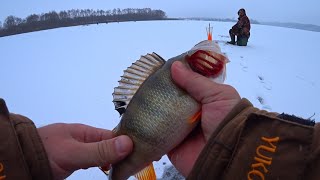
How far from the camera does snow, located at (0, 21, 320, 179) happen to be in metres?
5.64

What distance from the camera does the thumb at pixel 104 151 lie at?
5.51 feet

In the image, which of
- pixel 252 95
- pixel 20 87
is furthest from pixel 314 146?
pixel 20 87

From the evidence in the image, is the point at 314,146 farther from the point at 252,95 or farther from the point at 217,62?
the point at 252,95

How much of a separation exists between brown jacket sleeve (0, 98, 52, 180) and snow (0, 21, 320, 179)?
2360 mm

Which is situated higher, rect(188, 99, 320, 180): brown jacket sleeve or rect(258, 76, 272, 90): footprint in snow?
rect(188, 99, 320, 180): brown jacket sleeve

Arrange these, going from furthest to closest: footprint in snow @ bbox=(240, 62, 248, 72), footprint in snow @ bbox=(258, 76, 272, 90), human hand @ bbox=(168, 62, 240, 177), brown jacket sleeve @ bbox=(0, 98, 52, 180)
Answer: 1. footprint in snow @ bbox=(240, 62, 248, 72)
2. footprint in snow @ bbox=(258, 76, 272, 90)
3. human hand @ bbox=(168, 62, 240, 177)
4. brown jacket sleeve @ bbox=(0, 98, 52, 180)

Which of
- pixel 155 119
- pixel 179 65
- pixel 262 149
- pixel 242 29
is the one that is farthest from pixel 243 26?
pixel 262 149

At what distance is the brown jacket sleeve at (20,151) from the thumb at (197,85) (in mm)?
854

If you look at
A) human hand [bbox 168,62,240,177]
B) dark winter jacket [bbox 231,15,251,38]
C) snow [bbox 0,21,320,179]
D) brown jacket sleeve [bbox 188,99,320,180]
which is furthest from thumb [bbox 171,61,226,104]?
dark winter jacket [bbox 231,15,251,38]

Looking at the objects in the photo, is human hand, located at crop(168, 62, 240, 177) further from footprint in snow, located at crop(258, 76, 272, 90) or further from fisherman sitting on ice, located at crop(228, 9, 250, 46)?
fisherman sitting on ice, located at crop(228, 9, 250, 46)

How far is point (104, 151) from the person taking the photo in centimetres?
169

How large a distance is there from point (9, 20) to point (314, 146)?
134 feet

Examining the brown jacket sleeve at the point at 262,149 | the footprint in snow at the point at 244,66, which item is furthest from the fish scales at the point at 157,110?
the footprint in snow at the point at 244,66

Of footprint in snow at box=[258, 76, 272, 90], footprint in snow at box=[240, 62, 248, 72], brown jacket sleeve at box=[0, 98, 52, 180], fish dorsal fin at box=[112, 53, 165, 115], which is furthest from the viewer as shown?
footprint in snow at box=[240, 62, 248, 72]
